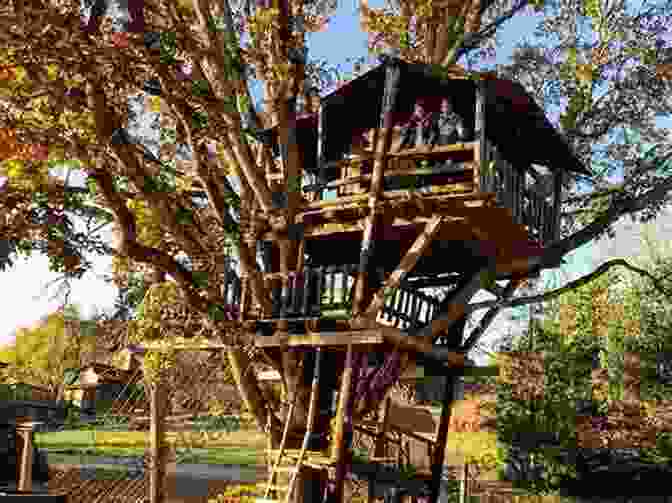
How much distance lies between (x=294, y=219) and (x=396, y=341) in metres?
2.44

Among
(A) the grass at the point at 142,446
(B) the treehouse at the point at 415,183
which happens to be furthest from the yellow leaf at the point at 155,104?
(A) the grass at the point at 142,446

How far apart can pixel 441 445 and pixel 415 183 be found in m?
4.84

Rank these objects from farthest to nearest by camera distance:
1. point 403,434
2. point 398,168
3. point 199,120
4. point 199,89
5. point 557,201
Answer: point 403,434 → point 557,201 → point 398,168 → point 199,120 → point 199,89

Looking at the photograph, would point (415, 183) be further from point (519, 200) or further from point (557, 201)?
point (557, 201)

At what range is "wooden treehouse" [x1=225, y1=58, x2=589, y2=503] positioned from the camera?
10.3 metres

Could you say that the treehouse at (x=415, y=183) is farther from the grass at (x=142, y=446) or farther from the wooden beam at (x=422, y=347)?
the grass at (x=142, y=446)

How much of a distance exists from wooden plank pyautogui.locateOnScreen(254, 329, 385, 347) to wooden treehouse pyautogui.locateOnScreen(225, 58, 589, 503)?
0.02 m

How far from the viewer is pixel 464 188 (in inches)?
392

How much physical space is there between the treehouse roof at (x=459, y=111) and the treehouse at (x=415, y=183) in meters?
0.03

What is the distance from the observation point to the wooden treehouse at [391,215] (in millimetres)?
10320

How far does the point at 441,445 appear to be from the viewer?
1284 centimetres

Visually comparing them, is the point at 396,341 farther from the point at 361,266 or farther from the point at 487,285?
the point at 487,285

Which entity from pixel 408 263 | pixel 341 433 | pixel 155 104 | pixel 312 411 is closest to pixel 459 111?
pixel 408 263

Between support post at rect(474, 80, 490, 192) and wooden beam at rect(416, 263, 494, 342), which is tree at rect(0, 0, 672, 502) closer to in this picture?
wooden beam at rect(416, 263, 494, 342)
